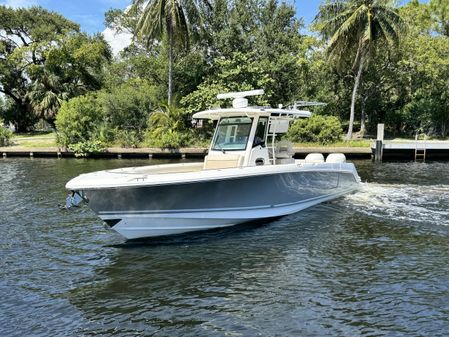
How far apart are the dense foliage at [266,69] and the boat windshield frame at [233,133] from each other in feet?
62.2

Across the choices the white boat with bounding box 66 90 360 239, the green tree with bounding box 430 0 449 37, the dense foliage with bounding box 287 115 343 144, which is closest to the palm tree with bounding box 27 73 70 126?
the dense foliage with bounding box 287 115 343 144

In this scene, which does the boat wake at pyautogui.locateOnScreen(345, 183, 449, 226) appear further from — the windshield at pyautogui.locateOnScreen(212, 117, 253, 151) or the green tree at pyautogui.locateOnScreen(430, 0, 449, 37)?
Result: the green tree at pyautogui.locateOnScreen(430, 0, 449, 37)

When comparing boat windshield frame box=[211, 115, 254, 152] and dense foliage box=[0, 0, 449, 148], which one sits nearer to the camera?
boat windshield frame box=[211, 115, 254, 152]

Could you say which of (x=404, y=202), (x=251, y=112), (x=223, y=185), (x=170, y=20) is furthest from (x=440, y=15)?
(x=223, y=185)

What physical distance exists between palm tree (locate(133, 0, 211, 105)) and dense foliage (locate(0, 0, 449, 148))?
0.10 metres

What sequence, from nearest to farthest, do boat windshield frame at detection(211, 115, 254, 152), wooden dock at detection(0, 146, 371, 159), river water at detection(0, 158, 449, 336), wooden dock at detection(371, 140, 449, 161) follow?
river water at detection(0, 158, 449, 336) → boat windshield frame at detection(211, 115, 254, 152) → wooden dock at detection(371, 140, 449, 161) → wooden dock at detection(0, 146, 371, 159)

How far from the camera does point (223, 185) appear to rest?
9.40 meters

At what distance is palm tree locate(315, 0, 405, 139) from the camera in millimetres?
30547

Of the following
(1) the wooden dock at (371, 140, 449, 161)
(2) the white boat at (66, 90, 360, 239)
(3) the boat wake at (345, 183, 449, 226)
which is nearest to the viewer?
(2) the white boat at (66, 90, 360, 239)

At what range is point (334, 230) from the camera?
10.4 m

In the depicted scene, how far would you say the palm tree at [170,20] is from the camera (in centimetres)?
3108

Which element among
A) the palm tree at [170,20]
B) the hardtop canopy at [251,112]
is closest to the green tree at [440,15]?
the palm tree at [170,20]

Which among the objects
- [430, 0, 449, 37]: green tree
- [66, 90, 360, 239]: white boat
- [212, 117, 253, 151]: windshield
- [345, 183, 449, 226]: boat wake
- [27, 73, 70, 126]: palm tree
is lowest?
[345, 183, 449, 226]: boat wake

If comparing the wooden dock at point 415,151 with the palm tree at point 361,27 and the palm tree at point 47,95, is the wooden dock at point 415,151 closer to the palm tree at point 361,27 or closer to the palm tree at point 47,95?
the palm tree at point 361,27
